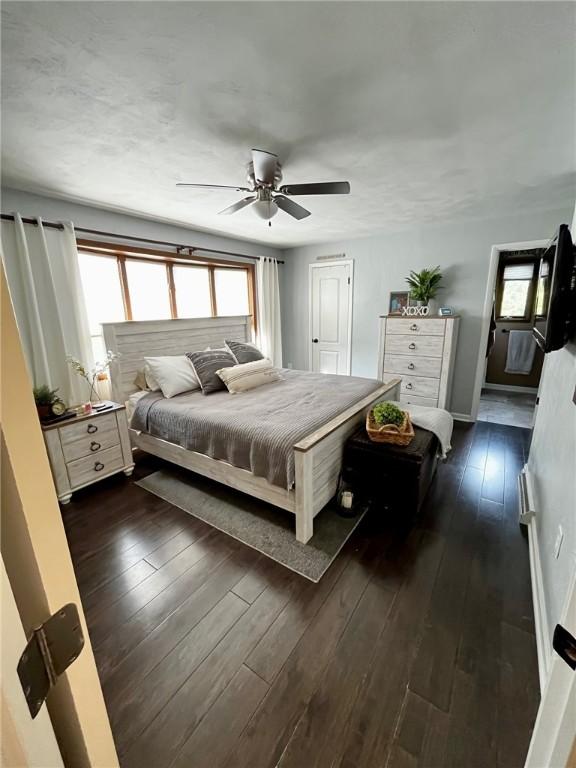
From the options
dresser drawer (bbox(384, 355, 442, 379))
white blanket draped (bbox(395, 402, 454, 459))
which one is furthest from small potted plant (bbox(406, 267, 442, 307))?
white blanket draped (bbox(395, 402, 454, 459))

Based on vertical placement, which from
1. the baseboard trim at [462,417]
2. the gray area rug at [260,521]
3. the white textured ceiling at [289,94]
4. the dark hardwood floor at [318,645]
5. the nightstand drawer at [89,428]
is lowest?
the dark hardwood floor at [318,645]

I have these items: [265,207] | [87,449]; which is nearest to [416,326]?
[265,207]

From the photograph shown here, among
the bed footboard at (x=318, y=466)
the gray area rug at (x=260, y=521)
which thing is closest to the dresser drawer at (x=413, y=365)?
the bed footboard at (x=318, y=466)

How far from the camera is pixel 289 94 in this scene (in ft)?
4.80

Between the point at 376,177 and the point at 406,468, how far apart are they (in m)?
2.16

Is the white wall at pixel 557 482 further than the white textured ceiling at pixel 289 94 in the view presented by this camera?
Yes

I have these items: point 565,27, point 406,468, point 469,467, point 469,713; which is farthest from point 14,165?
point 469,467

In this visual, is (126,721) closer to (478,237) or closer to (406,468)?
(406,468)

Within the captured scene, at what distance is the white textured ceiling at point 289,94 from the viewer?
1093 millimetres

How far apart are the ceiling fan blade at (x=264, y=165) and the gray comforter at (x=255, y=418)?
1.56m

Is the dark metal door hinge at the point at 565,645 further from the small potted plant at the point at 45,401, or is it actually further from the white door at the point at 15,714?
the small potted plant at the point at 45,401

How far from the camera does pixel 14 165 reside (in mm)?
2047

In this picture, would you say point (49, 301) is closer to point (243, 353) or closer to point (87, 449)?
point (87, 449)

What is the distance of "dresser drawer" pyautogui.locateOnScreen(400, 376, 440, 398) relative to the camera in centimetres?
377
